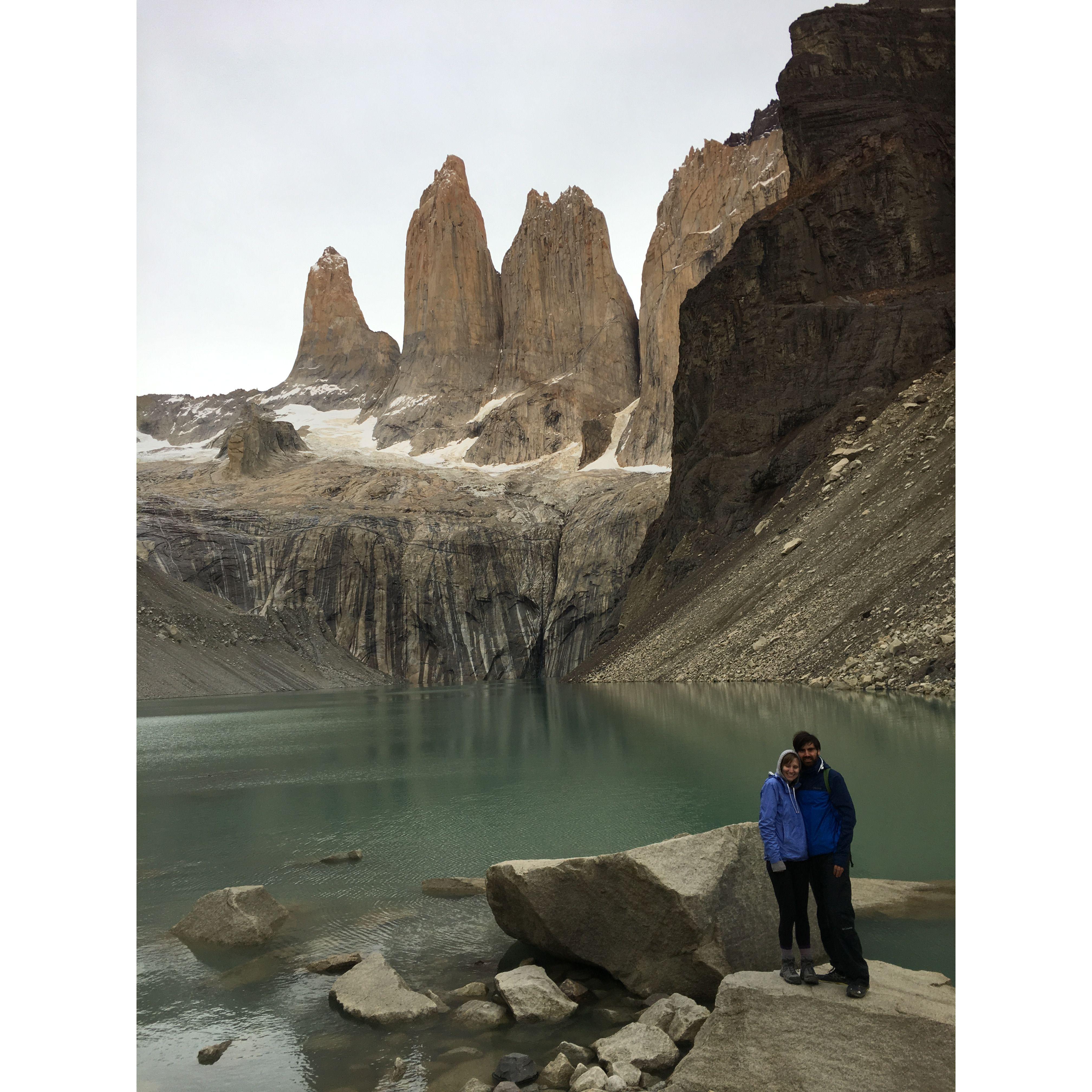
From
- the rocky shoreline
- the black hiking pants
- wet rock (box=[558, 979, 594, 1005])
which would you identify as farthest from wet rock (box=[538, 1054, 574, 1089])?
the black hiking pants

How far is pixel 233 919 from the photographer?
7.83 metres

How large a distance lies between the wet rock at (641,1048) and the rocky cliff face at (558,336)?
307 ft

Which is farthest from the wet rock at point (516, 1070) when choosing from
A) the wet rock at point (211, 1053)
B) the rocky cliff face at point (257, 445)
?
the rocky cliff face at point (257, 445)

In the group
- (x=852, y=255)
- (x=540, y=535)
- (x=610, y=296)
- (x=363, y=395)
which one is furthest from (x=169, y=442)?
(x=852, y=255)

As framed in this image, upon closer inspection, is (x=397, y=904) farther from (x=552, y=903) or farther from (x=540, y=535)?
(x=540, y=535)

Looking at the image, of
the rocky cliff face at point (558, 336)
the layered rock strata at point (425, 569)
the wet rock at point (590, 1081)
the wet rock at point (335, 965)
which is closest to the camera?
the wet rock at point (590, 1081)

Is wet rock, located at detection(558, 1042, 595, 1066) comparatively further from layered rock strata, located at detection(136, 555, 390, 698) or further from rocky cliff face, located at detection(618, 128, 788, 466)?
rocky cliff face, located at detection(618, 128, 788, 466)

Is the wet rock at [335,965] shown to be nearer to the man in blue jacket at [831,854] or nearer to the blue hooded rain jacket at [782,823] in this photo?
the blue hooded rain jacket at [782,823]

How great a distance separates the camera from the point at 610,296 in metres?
109

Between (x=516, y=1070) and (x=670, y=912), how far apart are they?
159 cm

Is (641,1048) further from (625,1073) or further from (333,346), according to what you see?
(333,346)

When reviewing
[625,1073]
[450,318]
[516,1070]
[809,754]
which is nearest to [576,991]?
[516,1070]

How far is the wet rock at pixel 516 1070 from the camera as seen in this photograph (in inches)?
193
